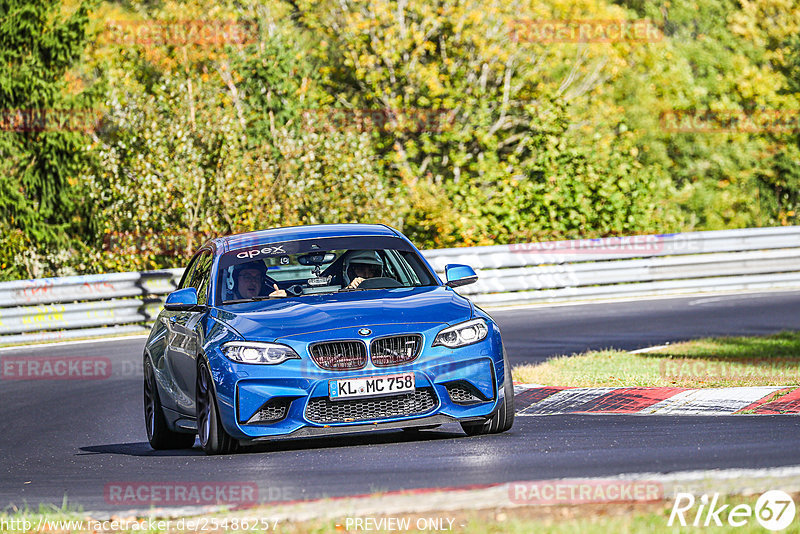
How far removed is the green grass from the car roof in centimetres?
289

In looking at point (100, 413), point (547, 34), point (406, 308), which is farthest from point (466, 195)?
point (406, 308)

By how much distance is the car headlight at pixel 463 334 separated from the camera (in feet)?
28.1

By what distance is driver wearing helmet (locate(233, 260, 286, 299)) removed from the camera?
9.58m

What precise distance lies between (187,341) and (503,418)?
7.42 ft

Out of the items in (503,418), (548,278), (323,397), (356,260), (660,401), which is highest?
(356,260)

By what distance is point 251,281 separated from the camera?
31.7 feet

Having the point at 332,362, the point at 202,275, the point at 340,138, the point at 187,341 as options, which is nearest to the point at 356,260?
the point at 202,275

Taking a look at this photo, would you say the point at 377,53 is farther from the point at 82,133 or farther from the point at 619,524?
the point at 619,524

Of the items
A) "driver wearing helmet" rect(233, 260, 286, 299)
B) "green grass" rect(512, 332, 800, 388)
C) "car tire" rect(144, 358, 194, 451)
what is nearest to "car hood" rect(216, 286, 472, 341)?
"driver wearing helmet" rect(233, 260, 286, 299)

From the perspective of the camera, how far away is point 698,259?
24938 mm

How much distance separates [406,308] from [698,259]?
17036 mm

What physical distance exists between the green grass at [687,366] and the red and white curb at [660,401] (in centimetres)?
57

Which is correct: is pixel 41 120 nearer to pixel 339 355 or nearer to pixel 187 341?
pixel 187 341

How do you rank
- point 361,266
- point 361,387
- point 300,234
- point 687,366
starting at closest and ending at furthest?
point 361,387 < point 361,266 < point 300,234 < point 687,366
